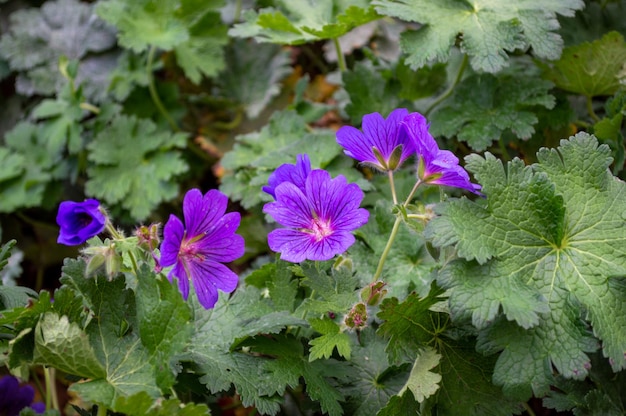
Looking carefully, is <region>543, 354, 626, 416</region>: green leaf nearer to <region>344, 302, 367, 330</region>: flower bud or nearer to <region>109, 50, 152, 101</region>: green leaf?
<region>344, 302, 367, 330</region>: flower bud

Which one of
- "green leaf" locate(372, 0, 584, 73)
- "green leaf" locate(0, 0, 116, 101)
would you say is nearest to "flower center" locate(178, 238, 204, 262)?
"green leaf" locate(372, 0, 584, 73)

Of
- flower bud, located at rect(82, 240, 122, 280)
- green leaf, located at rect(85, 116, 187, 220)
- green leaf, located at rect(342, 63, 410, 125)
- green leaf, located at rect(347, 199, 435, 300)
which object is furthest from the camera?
green leaf, located at rect(85, 116, 187, 220)

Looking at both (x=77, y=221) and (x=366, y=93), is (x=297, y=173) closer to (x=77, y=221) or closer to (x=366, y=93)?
(x=77, y=221)

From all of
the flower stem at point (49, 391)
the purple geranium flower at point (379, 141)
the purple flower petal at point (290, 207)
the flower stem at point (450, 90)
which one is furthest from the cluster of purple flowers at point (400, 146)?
the flower stem at point (49, 391)

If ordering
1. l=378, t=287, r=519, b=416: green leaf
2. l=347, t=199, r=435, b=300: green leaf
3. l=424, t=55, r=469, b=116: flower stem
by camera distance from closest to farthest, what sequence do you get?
l=378, t=287, r=519, b=416: green leaf < l=347, t=199, r=435, b=300: green leaf < l=424, t=55, r=469, b=116: flower stem

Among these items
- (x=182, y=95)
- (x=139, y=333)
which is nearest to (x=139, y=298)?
(x=139, y=333)

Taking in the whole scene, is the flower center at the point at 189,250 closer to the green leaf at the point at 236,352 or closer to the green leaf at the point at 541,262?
the green leaf at the point at 236,352
